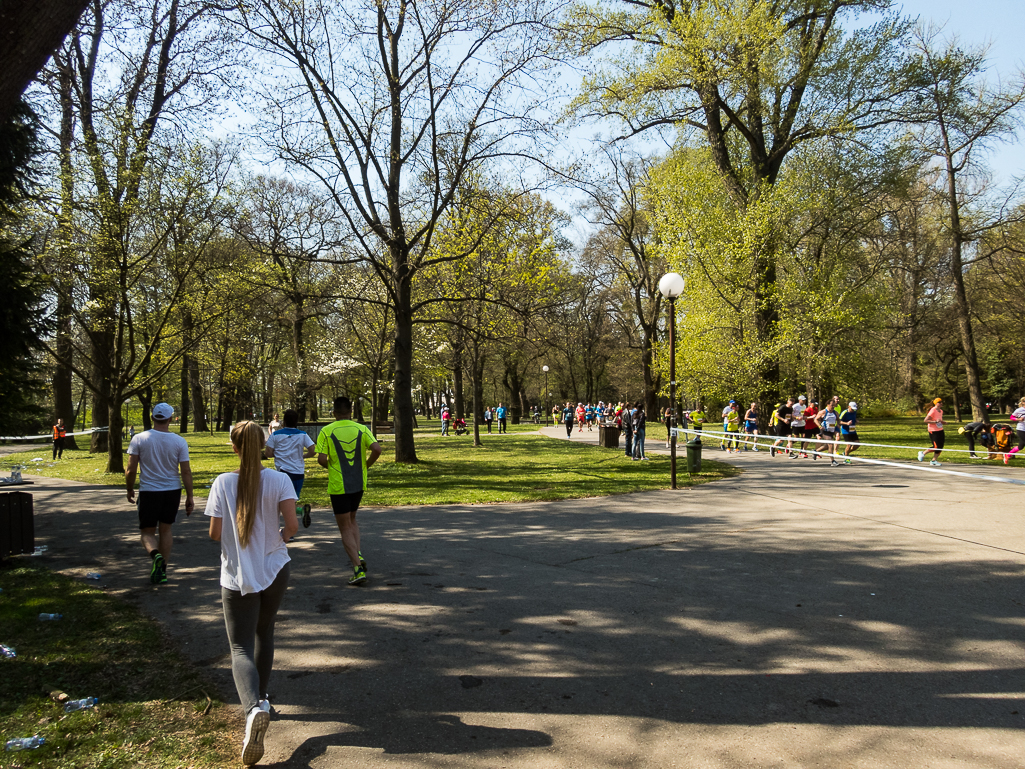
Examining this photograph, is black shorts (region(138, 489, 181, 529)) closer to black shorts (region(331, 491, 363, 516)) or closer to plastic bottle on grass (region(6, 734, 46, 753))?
black shorts (region(331, 491, 363, 516))

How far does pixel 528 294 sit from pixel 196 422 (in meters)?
34.0

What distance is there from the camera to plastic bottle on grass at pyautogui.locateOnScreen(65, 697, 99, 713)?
12.9 ft

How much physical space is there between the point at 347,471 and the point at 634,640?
10.9ft

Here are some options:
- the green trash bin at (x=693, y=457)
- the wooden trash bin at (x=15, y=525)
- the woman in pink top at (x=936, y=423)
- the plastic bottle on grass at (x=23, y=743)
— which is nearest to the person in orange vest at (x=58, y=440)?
the wooden trash bin at (x=15, y=525)

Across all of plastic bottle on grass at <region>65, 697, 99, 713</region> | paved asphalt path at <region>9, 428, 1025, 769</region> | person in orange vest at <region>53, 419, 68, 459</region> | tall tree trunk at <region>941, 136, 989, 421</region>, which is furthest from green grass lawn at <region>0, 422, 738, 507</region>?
tall tree trunk at <region>941, 136, 989, 421</region>

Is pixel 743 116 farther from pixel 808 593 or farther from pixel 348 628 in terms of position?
pixel 348 628

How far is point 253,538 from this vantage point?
3703 millimetres

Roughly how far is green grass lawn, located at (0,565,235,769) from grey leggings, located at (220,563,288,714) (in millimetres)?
340

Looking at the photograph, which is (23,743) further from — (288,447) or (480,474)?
(480,474)

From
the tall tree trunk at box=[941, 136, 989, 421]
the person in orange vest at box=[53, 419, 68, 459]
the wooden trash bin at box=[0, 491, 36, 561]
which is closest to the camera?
the wooden trash bin at box=[0, 491, 36, 561]

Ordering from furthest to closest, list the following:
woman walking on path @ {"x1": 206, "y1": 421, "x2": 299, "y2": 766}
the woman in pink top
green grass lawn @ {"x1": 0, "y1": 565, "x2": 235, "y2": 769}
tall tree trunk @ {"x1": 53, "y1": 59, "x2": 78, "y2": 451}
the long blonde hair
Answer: the woman in pink top → tall tree trunk @ {"x1": 53, "y1": 59, "x2": 78, "y2": 451} → the long blonde hair → woman walking on path @ {"x1": 206, "y1": 421, "x2": 299, "y2": 766} → green grass lawn @ {"x1": 0, "y1": 565, "x2": 235, "y2": 769}

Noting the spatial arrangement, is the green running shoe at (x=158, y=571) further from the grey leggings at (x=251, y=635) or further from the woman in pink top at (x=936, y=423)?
the woman in pink top at (x=936, y=423)

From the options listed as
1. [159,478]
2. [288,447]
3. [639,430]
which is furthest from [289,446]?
[639,430]

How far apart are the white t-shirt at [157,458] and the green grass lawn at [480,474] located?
17.0ft
